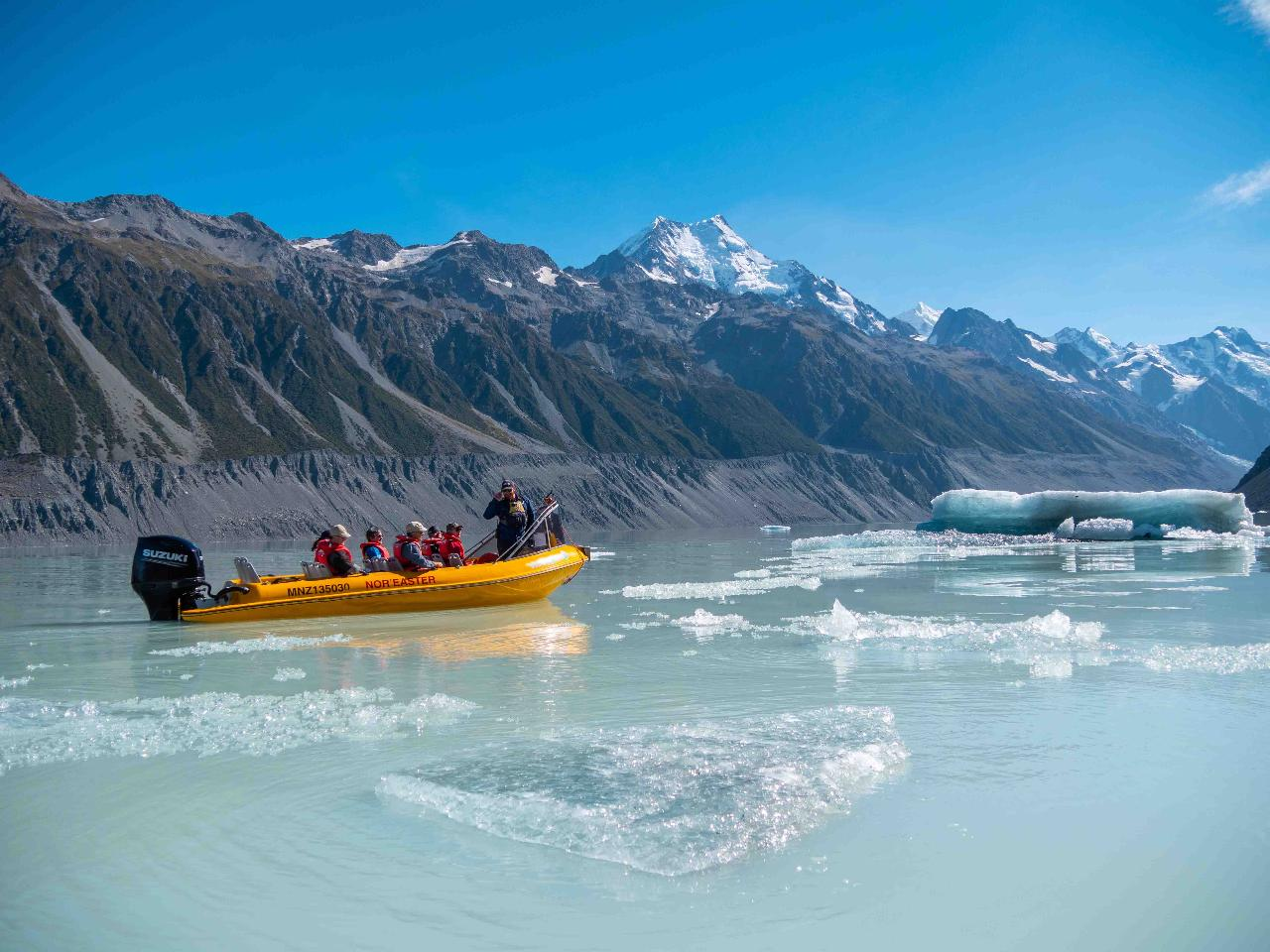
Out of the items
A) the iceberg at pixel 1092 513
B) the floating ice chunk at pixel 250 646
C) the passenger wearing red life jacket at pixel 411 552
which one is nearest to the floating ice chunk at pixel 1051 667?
the floating ice chunk at pixel 250 646

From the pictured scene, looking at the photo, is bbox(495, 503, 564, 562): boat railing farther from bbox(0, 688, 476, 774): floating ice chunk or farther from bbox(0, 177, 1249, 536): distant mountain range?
bbox(0, 177, 1249, 536): distant mountain range

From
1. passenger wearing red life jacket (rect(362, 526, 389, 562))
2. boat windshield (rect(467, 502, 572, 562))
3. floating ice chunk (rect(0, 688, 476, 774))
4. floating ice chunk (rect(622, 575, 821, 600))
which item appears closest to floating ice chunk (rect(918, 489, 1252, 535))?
floating ice chunk (rect(622, 575, 821, 600))

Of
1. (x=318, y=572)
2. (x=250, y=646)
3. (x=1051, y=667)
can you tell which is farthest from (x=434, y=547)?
(x=1051, y=667)

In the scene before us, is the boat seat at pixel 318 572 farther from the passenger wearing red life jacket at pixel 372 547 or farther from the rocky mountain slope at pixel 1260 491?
the rocky mountain slope at pixel 1260 491

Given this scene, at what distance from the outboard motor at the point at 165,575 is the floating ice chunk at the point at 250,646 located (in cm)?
262

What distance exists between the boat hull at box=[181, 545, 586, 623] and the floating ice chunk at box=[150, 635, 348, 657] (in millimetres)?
1523

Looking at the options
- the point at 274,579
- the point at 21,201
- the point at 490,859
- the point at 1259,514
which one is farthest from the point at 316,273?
the point at 490,859

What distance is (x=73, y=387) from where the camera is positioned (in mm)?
103125

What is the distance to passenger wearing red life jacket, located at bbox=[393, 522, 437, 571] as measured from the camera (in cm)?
1873

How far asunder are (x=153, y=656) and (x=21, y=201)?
17582 centimetres

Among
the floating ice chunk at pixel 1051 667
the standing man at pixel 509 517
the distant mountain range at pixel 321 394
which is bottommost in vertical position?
the floating ice chunk at pixel 1051 667

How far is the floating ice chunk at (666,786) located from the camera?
5930mm

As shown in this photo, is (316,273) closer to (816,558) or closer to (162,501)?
(162,501)

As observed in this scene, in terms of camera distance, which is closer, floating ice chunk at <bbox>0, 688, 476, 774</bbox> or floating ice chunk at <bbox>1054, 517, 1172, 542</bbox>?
floating ice chunk at <bbox>0, 688, 476, 774</bbox>
